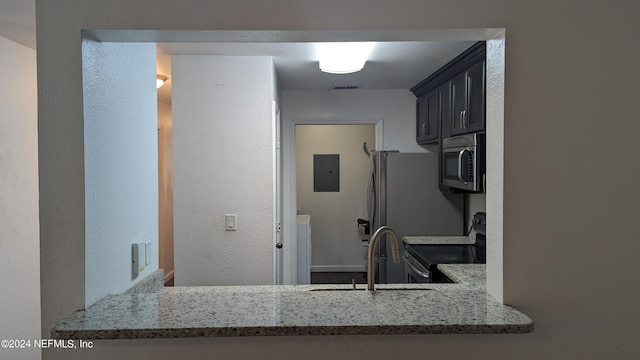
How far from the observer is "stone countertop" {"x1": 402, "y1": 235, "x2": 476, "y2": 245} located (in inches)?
124

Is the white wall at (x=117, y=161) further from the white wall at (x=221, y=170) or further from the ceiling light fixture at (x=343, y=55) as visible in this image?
the ceiling light fixture at (x=343, y=55)

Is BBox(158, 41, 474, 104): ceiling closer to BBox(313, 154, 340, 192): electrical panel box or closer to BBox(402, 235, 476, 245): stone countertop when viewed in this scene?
BBox(402, 235, 476, 245): stone countertop

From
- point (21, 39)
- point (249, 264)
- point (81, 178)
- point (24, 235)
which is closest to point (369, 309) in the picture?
point (81, 178)

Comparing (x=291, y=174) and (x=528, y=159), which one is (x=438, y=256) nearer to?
(x=528, y=159)

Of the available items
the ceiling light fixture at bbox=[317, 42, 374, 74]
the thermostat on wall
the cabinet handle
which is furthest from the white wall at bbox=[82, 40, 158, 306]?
the cabinet handle

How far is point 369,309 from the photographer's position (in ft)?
3.77

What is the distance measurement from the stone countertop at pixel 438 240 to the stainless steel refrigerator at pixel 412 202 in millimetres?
100

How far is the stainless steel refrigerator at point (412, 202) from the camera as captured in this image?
3393mm

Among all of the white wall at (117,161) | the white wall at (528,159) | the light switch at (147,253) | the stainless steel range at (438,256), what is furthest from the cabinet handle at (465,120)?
the light switch at (147,253)

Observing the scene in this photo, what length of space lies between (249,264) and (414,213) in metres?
1.48

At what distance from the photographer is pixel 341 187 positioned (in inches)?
230

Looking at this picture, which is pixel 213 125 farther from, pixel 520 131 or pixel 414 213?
pixel 520 131

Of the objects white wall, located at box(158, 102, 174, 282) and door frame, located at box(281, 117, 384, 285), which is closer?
door frame, located at box(281, 117, 384, 285)

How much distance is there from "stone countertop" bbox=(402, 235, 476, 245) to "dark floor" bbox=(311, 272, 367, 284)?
2301mm
